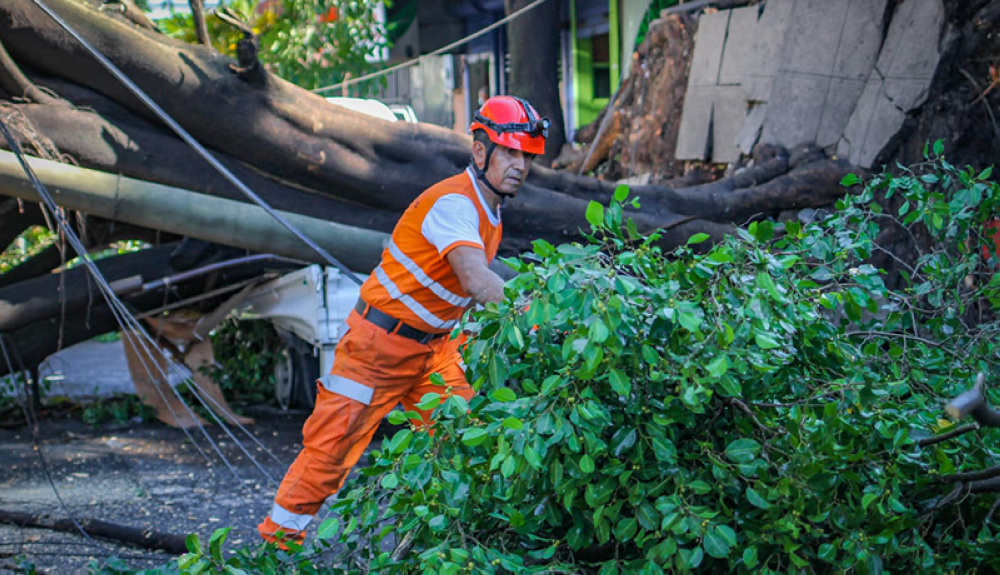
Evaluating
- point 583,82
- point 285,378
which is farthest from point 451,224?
point 583,82

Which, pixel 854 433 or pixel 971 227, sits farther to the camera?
pixel 971 227

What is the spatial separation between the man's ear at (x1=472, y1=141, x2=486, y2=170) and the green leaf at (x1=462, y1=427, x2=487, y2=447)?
199cm

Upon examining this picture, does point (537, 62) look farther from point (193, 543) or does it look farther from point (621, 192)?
point (193, 543)

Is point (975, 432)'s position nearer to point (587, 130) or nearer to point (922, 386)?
point (922, 386)

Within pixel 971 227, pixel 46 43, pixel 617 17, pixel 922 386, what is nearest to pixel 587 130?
pixel 617 17

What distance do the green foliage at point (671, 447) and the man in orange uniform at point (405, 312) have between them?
4.44 ft

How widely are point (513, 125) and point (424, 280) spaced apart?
0.71m

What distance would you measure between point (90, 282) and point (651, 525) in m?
5.04

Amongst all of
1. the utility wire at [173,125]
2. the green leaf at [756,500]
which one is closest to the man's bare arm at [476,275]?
the utility wire at [173,125]

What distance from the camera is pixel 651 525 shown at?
210 cm

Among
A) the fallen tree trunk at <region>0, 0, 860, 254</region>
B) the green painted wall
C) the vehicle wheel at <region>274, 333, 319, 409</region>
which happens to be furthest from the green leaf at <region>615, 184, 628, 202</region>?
the green painted wall

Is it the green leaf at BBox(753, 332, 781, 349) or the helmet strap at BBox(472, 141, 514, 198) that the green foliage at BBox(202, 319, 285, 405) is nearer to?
the helmet strap at BBox(472, 141, 514, 198)

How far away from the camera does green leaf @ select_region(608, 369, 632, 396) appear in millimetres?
2045

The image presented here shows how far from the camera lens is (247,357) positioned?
836 cm
